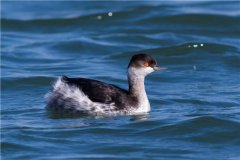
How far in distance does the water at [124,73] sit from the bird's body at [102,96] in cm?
14

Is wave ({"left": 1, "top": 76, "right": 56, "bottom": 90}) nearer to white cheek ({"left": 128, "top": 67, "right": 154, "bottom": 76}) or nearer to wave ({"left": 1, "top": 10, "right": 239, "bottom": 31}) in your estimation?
white cheek ({"left": 128, "top": 67, "right": 154, "bottom": 76})

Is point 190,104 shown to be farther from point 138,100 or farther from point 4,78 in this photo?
A: point 4,78

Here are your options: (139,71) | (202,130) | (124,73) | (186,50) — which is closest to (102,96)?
(139,71)

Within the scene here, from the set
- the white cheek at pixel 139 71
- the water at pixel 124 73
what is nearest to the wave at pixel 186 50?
the water at pixel 124 73

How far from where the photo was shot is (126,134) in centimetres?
1334

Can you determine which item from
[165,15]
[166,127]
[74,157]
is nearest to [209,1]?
[165,15]

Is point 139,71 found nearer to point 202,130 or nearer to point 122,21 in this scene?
point 202,130

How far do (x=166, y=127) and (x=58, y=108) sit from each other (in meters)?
1.59

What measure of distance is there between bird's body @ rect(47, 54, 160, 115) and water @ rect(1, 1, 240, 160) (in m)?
0.14

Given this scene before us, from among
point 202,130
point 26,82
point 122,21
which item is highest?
point 122,21

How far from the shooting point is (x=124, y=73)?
17.5 m

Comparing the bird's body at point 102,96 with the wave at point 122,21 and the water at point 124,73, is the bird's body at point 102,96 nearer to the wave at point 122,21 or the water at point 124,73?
the water at point 124,73

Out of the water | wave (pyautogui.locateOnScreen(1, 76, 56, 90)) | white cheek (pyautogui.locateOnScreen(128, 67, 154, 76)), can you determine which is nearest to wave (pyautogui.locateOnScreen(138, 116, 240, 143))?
the water

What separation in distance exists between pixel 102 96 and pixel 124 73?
3537 millimetres
